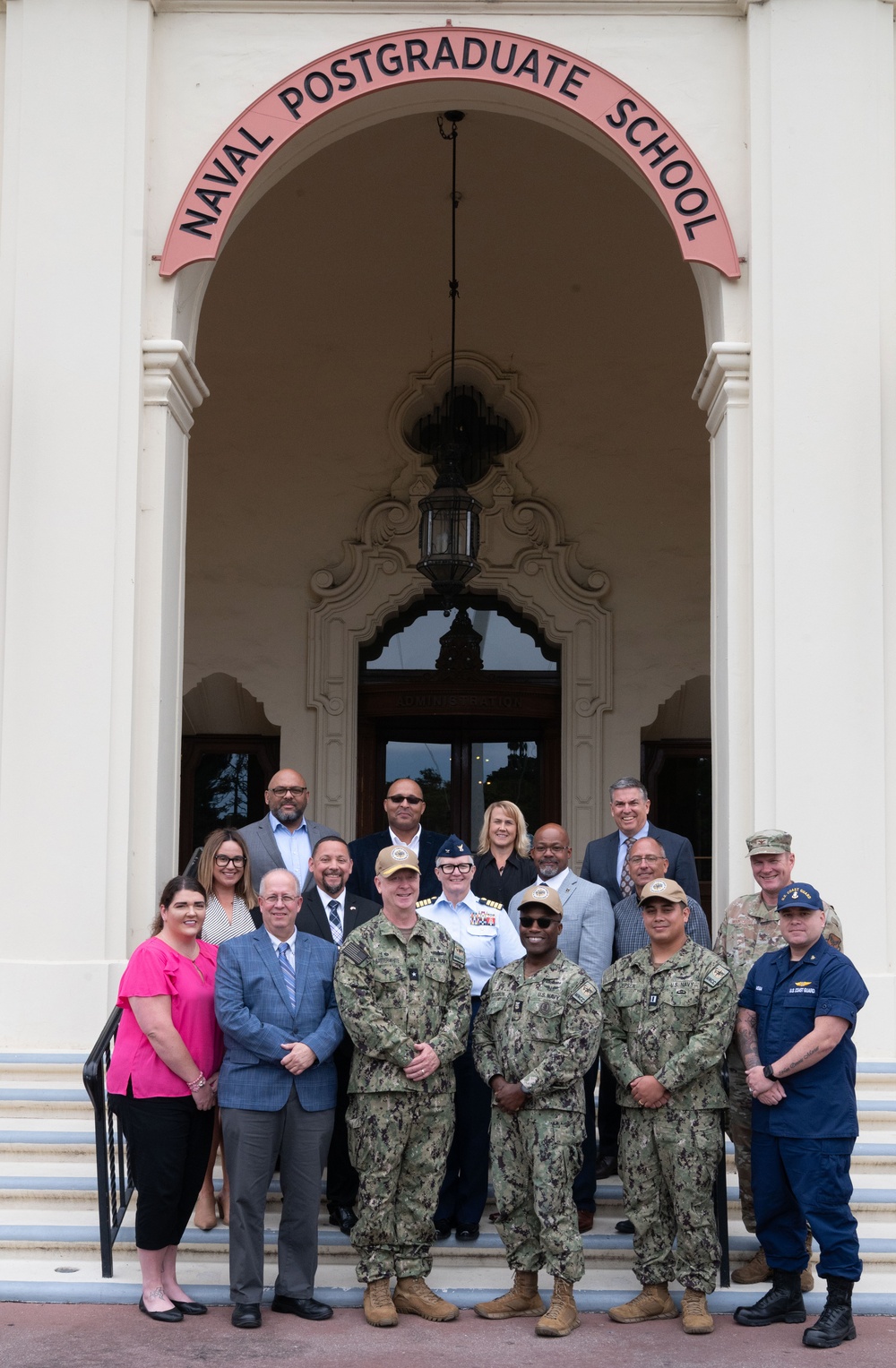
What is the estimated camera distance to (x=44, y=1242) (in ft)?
20.2

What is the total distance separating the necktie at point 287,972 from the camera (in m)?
5.64

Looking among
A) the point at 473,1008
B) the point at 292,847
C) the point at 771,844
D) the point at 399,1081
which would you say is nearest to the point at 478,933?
the point at 473,1008

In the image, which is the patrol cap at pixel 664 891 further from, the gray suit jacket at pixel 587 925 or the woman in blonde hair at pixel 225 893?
the woman in blonde hair at pixel 225 893

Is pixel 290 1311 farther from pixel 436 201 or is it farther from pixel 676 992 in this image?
pixel 436 201

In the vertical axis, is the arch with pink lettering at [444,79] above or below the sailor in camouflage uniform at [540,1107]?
above

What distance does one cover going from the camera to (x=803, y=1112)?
5.47m

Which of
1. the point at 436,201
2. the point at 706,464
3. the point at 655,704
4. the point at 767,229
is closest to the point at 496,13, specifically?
the point at 767,229

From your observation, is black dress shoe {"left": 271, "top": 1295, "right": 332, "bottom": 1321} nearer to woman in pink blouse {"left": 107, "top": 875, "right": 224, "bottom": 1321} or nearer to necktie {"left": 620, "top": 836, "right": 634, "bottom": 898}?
woman in pink blouse {"left": 107, "top": 875, "right": 224, "bottom": 1321}

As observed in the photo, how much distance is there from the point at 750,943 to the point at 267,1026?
79.1 inches

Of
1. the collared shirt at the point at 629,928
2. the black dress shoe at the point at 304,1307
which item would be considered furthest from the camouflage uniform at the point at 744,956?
the black dress shoe at the point at 304,1307

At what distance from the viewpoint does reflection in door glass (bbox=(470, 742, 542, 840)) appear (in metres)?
12.1

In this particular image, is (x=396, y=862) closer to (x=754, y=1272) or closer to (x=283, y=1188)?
(x=283, y=1188)

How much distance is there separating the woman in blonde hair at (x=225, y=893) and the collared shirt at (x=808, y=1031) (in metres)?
2.24

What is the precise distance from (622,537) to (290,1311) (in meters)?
7.53
